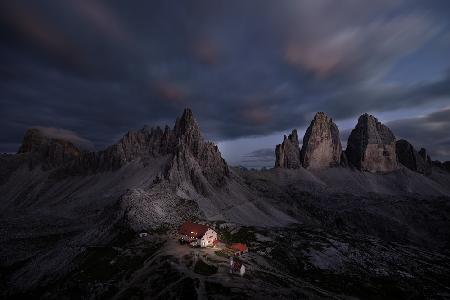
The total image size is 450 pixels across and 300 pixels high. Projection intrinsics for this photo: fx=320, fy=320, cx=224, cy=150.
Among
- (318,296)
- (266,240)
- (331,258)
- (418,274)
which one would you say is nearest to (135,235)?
(266,240)

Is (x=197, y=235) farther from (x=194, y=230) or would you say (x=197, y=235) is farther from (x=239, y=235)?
(x=239, y=235)

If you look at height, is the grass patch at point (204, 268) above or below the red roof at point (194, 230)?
below

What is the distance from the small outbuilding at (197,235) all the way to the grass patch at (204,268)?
13957 mm

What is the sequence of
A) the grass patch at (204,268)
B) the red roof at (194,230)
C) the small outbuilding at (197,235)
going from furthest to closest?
the red roof at (194,230)
the small outbuilding at (197,235)
the grass patch at (204,268)

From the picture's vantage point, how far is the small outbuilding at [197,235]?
302ft

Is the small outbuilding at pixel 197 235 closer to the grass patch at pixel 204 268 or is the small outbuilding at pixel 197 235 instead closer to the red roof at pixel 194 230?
the red roof at pixel 194 230

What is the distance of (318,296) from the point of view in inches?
2753

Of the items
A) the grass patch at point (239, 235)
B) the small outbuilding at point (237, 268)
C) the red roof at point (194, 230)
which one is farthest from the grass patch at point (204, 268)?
the grass patch at point (239, 235)

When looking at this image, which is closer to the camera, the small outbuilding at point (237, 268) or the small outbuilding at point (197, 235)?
the small outbuilding at point (237, 268)

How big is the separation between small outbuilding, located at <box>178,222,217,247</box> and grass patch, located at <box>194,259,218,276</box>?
549 inches

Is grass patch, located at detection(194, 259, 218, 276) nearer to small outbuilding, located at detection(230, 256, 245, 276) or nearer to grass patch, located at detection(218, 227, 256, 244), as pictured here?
small outbuilding, located at detection(230, 256, 245, 276)

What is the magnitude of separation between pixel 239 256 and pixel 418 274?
7717 centimetres

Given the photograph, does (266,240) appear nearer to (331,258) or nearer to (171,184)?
(331,258)

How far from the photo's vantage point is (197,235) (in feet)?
308
